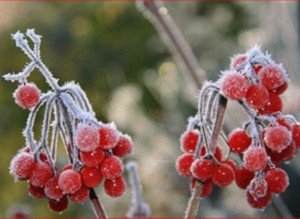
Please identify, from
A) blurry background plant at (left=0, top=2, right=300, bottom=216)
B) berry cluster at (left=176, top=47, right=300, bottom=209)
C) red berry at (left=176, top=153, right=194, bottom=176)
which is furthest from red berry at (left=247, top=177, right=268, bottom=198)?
blurry background plant at (left=0, top=2, right=300, bottom=216)

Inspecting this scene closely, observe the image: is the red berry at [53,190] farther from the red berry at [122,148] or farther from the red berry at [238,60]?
the red berry at [238,60]

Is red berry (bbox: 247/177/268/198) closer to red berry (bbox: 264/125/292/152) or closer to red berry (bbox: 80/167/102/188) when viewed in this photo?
red berry (bbox: 264/125/292/152)

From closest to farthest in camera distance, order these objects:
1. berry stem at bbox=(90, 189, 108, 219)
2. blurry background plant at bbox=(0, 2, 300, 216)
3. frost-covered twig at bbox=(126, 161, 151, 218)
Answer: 1. berry stem at bbox=(90, 189, 108, 219)
2. frost-covered twig at bbox=(126, 161, 151, 218)
3. blurry background plant at bbox=(0, 2, 300, 216)

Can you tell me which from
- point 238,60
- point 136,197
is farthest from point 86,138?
point 136,197

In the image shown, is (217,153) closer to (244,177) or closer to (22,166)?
(244,177)

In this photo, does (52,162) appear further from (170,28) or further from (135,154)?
(135,154)

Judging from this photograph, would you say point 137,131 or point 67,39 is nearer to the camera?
point 137,131

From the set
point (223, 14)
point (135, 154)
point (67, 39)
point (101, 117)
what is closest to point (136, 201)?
point (135, 154)
